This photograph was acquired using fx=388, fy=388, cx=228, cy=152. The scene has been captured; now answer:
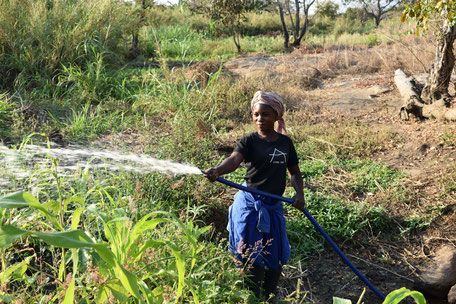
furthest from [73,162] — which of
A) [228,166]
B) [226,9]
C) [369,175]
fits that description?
[226,9]

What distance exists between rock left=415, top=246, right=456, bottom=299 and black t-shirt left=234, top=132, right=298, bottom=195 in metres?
1.54

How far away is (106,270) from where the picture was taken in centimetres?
170

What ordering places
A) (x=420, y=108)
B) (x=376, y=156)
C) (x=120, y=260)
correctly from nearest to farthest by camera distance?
1. (x=120, y=260)
2. (x=376, y=156)
3. (x=420, y=108)

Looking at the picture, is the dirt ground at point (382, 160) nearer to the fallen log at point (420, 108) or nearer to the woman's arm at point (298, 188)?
the fallen log at point (420, 108)

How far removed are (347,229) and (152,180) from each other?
176 centimetres

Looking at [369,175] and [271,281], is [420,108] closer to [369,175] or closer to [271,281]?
[369,175]

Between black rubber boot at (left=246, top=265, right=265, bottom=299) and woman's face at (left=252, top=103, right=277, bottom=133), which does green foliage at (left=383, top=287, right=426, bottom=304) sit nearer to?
black rubber boot at (left=246, top=265, right=265, bottom=299)

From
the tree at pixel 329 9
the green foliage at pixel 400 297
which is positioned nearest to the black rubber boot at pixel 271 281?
the green foliage at pixel 400 297

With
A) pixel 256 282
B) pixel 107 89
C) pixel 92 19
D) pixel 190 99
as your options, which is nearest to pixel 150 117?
pixel 190 99

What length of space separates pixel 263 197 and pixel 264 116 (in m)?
0.51

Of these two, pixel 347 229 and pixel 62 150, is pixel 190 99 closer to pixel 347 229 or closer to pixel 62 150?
pixel 62 150

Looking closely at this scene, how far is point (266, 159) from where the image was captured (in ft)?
7.97

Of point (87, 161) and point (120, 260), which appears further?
point (87, 161)

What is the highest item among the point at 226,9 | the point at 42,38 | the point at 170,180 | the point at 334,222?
the point at 226,9
